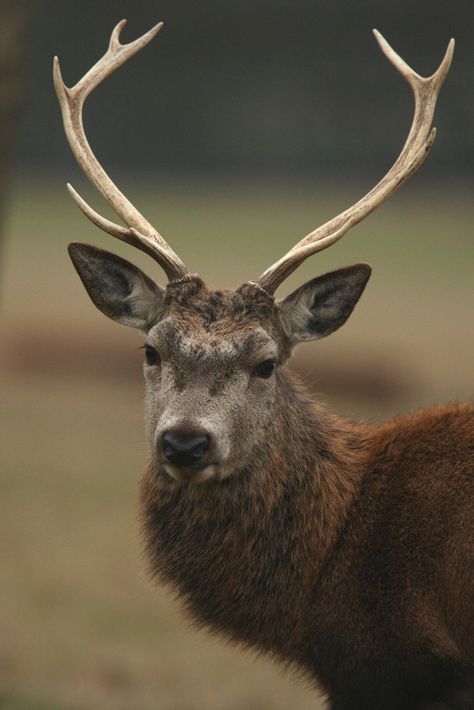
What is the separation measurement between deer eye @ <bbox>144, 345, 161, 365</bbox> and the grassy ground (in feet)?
3.51

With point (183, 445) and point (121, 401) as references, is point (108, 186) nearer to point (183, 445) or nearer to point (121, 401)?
point (183, 445)

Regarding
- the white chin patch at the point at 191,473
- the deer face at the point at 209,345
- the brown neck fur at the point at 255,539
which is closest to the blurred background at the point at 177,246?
the brown neck fur at the point at 255,539

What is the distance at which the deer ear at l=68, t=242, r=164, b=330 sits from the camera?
262 inches

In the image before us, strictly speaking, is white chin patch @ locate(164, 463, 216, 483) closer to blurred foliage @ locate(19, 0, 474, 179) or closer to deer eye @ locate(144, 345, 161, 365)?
deer eye @ locate(144, 345, 161, 365)

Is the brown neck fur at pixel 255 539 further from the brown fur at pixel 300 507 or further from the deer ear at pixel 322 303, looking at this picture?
the deer ear at pixel 322 303

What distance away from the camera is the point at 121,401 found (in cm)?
2064

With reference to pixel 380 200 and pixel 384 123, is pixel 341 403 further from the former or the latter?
pixel 384 123

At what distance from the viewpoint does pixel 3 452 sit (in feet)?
58.3

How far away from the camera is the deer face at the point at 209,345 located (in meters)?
5.96

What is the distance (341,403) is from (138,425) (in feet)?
9.21

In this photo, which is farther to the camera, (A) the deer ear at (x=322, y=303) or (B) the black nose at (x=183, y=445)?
(A) the deer ear at (x=322, y=303)

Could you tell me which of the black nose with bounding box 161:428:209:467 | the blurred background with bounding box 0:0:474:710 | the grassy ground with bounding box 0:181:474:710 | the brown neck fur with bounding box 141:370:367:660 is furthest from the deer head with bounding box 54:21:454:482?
the grassy ground with bounding box 0:181:474:710

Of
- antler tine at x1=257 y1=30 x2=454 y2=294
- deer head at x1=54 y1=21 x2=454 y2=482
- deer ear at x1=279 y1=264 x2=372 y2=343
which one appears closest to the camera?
deer head at x1=54 y1=21 x2=454 y2=482

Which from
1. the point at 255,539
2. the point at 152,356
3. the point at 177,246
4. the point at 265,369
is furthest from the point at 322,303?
the point at 177,246
